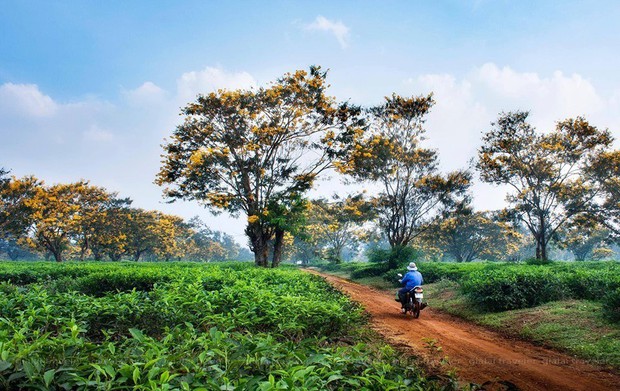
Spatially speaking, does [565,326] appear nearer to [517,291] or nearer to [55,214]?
[517,291]

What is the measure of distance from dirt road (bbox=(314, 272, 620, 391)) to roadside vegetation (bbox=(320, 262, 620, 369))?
0.51m

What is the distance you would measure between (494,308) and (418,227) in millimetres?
23438

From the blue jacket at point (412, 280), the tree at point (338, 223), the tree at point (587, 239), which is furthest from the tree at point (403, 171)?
the tree at point (587, 239)

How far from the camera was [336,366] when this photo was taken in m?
2.45

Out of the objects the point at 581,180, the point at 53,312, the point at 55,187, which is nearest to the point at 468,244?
the point at 581,180

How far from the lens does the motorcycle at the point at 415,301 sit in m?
11.8

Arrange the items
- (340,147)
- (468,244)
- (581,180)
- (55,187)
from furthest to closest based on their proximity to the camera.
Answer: (468,244) → (55,187) → (581,180) → (340,147)

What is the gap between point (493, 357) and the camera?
727cm

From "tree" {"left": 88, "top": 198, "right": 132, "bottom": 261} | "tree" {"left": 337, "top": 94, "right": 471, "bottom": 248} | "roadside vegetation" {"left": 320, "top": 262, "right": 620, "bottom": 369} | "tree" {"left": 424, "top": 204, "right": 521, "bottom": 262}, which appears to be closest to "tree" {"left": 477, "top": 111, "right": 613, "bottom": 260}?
"tree" {"left": 337, "top": 94, "right": 471, "bottom": 248}

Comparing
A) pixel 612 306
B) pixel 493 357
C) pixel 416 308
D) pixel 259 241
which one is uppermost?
pixel 259 241

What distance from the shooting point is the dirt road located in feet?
19.3

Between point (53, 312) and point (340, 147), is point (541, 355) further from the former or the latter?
point (340, 147)

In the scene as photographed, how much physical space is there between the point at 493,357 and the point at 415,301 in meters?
4.57

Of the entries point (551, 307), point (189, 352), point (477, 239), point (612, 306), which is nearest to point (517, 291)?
point (551, 307)
